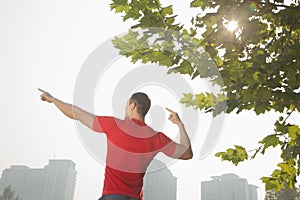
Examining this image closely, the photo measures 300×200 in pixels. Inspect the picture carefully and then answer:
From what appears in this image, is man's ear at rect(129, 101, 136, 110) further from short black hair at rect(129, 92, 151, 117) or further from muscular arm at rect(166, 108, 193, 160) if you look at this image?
muscular arm at rect(166, 108, 193, 160)

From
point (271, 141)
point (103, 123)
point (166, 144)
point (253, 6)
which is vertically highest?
point (253, 6)

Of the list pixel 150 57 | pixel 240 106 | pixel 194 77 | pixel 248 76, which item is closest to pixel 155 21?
pixel 150 57

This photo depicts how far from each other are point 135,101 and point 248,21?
1529 millimetres

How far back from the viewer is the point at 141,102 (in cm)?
322

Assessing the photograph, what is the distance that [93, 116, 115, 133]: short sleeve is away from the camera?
302 centimetres

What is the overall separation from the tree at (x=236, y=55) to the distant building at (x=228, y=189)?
494 feet

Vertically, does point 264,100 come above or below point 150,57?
below

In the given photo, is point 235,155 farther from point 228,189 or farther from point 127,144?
point 228,189

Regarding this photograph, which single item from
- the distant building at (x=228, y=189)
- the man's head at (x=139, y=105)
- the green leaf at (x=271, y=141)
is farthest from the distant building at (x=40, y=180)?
the man's head at (x=139, y=105)

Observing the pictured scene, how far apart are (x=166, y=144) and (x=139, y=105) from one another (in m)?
0.45

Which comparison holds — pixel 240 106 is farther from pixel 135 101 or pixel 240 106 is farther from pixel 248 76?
pixel 135 101

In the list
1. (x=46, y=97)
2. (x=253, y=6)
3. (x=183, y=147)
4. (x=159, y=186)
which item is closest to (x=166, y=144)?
(x=183, y=147)

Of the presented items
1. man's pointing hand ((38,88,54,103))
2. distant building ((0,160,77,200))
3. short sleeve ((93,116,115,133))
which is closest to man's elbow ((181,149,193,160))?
short sleeve ((93,116,115,133))

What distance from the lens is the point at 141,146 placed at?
9.94ft
